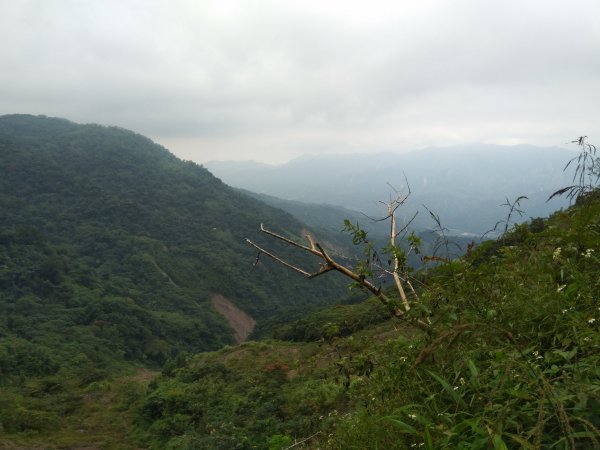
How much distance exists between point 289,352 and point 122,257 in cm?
5089

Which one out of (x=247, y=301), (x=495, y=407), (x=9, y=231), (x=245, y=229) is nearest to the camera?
(x=495, y=407)

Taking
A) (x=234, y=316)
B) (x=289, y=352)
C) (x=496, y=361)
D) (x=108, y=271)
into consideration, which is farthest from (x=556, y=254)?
(x=108, y=271)

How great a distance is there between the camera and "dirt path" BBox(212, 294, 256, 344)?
56.7 meters

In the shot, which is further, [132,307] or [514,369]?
[132,307]

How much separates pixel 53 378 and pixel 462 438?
26657mm

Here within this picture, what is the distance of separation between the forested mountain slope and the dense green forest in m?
0.32

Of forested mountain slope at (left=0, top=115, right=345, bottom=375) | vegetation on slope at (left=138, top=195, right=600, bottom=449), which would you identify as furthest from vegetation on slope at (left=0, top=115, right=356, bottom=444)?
vegetation on slope at (left=138, top=195, right=600, bottom=449)

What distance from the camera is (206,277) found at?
6469 cm

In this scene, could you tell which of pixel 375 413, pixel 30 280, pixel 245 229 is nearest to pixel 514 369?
pixel 375 413

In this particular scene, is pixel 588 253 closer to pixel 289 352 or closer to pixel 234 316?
pixel 289 352

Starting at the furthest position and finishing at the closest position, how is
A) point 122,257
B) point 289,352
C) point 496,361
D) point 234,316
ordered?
1. point 122,257
2. point 234,316
3. point 289,352
4. point 496,361

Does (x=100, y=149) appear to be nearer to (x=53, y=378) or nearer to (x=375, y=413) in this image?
(x=53, y=378)

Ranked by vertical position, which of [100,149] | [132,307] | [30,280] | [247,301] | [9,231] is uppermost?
[100,149]

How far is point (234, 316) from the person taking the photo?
194 feet
